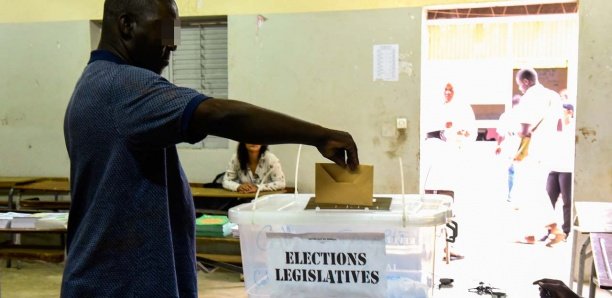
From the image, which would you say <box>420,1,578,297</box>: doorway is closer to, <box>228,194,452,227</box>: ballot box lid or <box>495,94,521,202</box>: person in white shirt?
<box>495,94,521,202</box>: person in white shirt

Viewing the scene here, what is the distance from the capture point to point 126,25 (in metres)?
1.02

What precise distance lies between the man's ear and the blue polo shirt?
46mm

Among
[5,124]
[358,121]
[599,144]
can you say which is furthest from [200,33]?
[599,144]

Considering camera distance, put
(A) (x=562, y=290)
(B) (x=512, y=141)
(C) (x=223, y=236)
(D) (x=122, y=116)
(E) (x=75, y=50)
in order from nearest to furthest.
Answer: (D) (x=122, y=116), (A) (x=562, y=290), (C) (x=223, y=236), (E) (x=75, y=50), (B) (x=512, y=141)

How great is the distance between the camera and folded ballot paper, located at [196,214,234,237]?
13.3 feet

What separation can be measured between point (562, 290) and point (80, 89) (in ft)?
5.45

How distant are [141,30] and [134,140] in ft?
0.73

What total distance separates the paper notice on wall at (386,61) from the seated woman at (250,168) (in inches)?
41.8

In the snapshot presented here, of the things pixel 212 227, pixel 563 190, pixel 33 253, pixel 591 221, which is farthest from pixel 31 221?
pixel 563 190

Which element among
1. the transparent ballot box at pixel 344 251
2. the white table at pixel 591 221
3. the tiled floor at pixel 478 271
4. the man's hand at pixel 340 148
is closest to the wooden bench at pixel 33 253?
the tiled floor at pixel 478 271

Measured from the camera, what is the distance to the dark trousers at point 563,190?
499 cm

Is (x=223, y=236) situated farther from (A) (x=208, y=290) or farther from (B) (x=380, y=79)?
(B) (x=380, y=79)

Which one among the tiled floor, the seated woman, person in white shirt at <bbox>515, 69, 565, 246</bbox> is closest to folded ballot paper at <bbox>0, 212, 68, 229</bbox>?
the tiled floor

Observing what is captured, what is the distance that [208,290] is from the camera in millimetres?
3871
